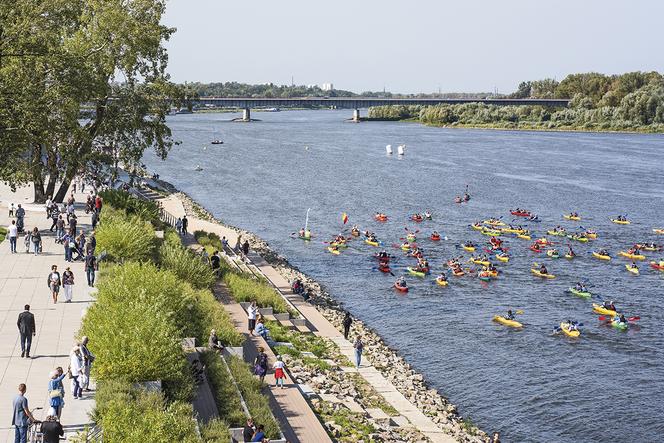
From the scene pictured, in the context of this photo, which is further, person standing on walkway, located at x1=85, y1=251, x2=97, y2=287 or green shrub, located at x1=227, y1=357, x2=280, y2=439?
person standing on walkway, located at x1=85, y1=251, x2=97, y2=287

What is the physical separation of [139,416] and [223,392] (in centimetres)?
574

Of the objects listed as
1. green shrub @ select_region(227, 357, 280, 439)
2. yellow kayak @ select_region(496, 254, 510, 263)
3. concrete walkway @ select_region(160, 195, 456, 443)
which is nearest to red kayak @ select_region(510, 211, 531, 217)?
yellow kayak @ select_region(496, 254, 510, 263)

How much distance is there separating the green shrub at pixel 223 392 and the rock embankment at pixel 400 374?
7380 mm

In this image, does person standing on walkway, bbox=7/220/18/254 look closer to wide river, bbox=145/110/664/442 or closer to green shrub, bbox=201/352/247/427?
green shrub, bbox=201/352/247/427

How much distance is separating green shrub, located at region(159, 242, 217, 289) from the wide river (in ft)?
32.6

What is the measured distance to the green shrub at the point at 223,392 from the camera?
67.4 feet

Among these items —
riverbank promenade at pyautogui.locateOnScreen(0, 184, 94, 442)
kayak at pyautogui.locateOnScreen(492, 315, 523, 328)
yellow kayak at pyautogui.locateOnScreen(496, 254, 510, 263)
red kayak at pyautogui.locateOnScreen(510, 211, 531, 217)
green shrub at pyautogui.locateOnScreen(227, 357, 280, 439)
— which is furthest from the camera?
red kayak at pyautogui.locateOnScreen(510, 211, 531, 217)

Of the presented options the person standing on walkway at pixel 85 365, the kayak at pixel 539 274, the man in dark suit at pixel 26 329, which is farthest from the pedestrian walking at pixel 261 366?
the kayak at pixel 539 274

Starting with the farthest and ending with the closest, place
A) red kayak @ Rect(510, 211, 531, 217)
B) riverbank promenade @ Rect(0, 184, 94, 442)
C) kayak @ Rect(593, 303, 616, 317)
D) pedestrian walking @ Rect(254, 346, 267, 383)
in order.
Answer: red kayak @ Rect(510, 211, 531, 217) < kayak @ Rect(593, 303, 616, 317) < pedestrian walking @ Rect(254, 346, 267, 383) < riverbank promenade @ Rect(0, 184, 94, 442)

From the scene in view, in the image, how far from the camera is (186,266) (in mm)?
33750

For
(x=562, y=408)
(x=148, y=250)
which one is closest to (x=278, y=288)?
(x=148, y=250)

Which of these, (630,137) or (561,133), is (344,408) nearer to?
(630,137)

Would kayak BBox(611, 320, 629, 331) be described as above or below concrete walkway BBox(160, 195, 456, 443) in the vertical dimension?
below

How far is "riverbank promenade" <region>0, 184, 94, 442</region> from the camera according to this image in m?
17.9
